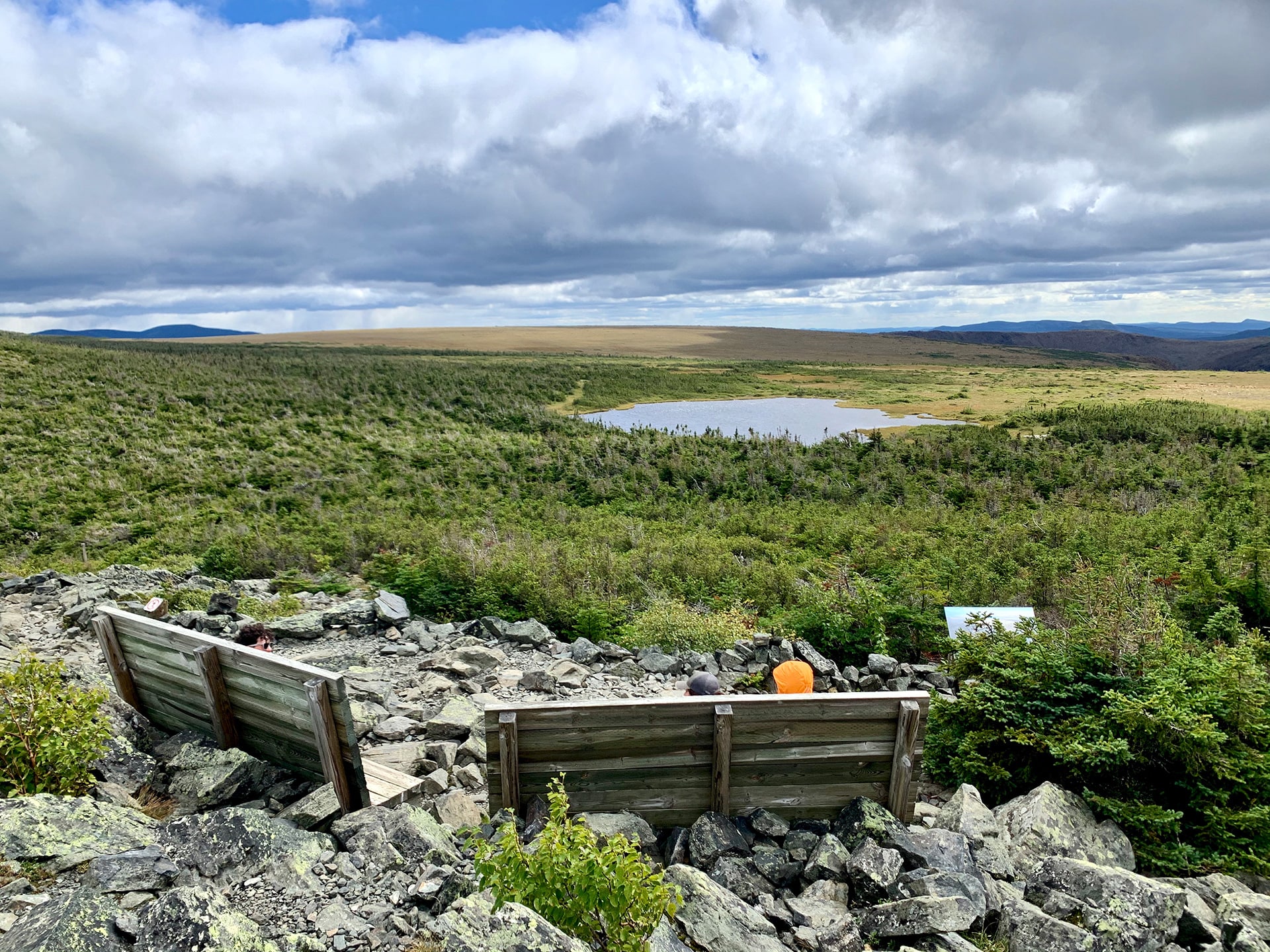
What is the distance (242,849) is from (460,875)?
1438mm

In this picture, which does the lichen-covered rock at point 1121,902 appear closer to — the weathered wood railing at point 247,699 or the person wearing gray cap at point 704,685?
the person wearing gray cap at point 704,685

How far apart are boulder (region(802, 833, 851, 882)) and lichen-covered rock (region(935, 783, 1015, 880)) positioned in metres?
1.00

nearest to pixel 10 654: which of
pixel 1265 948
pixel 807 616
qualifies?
pixel 807 616

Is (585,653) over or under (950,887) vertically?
under

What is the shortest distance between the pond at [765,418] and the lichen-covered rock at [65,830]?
31507 millimetres

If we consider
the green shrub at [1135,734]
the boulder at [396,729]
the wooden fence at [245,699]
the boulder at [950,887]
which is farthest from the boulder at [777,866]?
the boulder at [396,729]

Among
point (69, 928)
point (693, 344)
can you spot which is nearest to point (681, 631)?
point (69, 928)

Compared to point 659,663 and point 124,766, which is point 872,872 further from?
point 124,766

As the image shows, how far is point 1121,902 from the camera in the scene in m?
4.62

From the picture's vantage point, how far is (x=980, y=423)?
128 feet

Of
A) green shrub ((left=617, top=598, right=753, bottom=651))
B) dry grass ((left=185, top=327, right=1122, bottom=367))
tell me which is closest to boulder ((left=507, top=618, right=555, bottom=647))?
green shrub ((left=617, top=598, right=753, bottom=651))

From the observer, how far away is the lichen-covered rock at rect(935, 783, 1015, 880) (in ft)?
17.2

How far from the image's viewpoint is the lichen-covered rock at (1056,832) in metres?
5.47

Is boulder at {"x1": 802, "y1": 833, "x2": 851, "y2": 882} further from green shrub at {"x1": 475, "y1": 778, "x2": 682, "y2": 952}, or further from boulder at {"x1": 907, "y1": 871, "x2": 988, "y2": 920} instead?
green shrub at {"x1": 475, "y1": 778, "x2": 682, "y2": 952}
